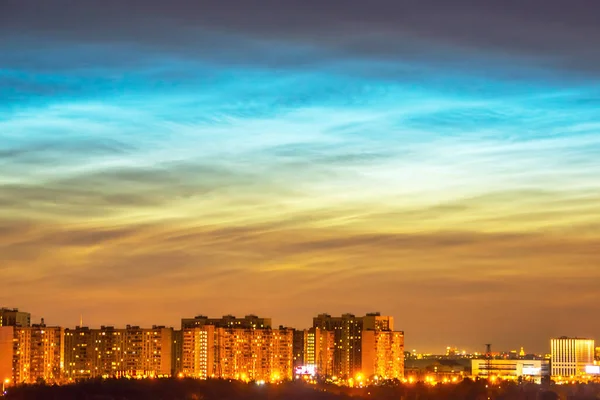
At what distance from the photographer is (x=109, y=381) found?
340 feet

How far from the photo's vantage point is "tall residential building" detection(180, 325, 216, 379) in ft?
405

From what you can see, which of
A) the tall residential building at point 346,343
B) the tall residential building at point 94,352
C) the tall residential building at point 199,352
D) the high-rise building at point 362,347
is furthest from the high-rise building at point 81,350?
the tall residential building at point 346,343

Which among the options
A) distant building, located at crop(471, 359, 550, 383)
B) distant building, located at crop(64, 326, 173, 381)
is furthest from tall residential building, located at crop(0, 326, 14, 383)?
distant building, located at crop(471, 359, 550, 383)

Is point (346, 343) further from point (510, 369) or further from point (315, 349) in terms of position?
point (510, 369)

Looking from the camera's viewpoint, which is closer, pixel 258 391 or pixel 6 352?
pixel 6 352

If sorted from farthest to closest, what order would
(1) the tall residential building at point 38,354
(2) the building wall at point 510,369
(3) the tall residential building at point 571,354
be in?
(3) the tall residential building at point 571,354 < (2) the building wall at point 510,369 < (1) the tall residential building at point 38,354

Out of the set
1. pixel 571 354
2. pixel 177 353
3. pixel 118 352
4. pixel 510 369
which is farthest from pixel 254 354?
pixel 571 354

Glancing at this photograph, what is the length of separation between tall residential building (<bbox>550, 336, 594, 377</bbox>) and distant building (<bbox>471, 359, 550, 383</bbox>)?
737cm

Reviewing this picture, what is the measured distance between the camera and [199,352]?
4892 inches

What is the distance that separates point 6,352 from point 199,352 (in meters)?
22.9

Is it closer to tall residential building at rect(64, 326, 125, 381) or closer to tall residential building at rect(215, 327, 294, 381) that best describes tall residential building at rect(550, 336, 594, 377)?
tall residential building at rect(215, 327, 294, 381)

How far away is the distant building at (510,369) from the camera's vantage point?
177000 millimetres

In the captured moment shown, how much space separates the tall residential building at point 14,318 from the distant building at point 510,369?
244 ft

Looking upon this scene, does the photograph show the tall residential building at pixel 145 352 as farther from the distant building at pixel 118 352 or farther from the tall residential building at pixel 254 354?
the tall residential building at pixel 254 354
